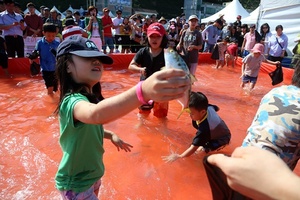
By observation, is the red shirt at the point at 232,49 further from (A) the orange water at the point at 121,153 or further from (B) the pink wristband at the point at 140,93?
(B) the pink wristband at the point at 140,93

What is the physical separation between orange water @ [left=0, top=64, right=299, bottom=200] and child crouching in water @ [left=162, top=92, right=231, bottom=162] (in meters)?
0.31

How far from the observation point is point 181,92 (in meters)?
1.12

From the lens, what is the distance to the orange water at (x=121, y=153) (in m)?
2.94

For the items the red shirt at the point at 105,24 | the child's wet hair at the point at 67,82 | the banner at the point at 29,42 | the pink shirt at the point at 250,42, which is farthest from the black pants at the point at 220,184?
the pink shirt at the point at 250,42

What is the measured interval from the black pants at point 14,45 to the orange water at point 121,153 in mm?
1781

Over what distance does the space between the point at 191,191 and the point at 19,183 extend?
198 centimetres

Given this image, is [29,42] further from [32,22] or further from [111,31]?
[111,31]

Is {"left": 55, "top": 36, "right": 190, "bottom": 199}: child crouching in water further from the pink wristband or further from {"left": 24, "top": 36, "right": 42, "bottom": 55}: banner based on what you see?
{"left": 24, "top": 36, "right": 42, "bottom": 55}: banner

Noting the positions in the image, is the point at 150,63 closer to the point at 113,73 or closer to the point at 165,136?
the point at 165,136

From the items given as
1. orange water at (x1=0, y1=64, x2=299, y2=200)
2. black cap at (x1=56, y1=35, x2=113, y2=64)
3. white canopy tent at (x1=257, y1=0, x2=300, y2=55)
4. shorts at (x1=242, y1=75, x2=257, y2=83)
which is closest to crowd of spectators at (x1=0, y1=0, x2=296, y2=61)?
white canopy tent at (x1=257, y1=0, x2=300, y2=55)

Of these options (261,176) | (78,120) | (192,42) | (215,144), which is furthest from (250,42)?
(261,176)

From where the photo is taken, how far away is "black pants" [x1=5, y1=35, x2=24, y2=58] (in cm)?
785

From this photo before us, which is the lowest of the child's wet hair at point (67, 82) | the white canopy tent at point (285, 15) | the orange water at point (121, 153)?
the orange water at point (121, 153)

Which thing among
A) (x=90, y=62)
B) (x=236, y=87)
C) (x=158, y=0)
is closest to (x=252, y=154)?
(x=90, y=62)
